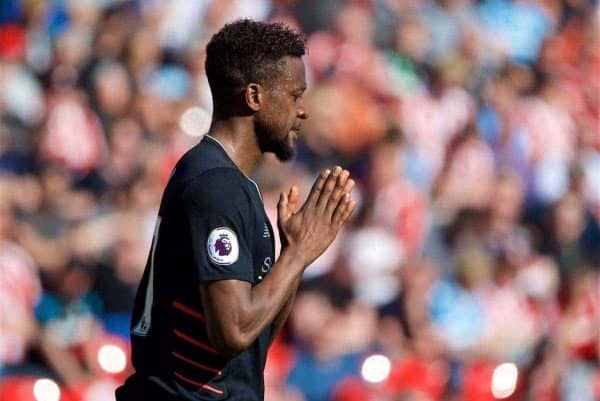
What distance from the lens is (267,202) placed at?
678cm

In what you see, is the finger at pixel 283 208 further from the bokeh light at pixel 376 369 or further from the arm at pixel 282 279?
the bokeh light at pixel 376 369

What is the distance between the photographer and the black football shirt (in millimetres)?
3148

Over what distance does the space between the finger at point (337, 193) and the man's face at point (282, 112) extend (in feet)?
0.66

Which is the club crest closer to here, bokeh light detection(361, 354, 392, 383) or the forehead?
the forehead

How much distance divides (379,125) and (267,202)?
84cm

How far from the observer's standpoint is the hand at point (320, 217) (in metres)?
3.28

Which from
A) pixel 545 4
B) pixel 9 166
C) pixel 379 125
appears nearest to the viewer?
pixel 9 166

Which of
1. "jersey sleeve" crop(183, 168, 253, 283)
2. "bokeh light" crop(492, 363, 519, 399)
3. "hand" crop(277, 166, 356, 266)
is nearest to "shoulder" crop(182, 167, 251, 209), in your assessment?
"jersey sleeve" crop(183, 168, 253, 283)

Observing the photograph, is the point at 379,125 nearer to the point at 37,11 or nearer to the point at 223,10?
the point at 223,10

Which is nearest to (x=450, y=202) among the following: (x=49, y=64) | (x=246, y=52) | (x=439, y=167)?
(x=439, y=167)

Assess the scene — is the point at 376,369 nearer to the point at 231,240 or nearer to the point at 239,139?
the point at 239,139

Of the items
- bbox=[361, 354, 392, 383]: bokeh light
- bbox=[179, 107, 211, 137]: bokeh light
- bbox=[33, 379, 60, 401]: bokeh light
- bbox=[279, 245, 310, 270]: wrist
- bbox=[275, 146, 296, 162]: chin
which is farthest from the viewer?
bbox=[361, 354, 392, 383]: bokeh light

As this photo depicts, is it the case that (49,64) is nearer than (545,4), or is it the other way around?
(49,64)

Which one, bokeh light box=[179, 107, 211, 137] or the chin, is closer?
the chin
